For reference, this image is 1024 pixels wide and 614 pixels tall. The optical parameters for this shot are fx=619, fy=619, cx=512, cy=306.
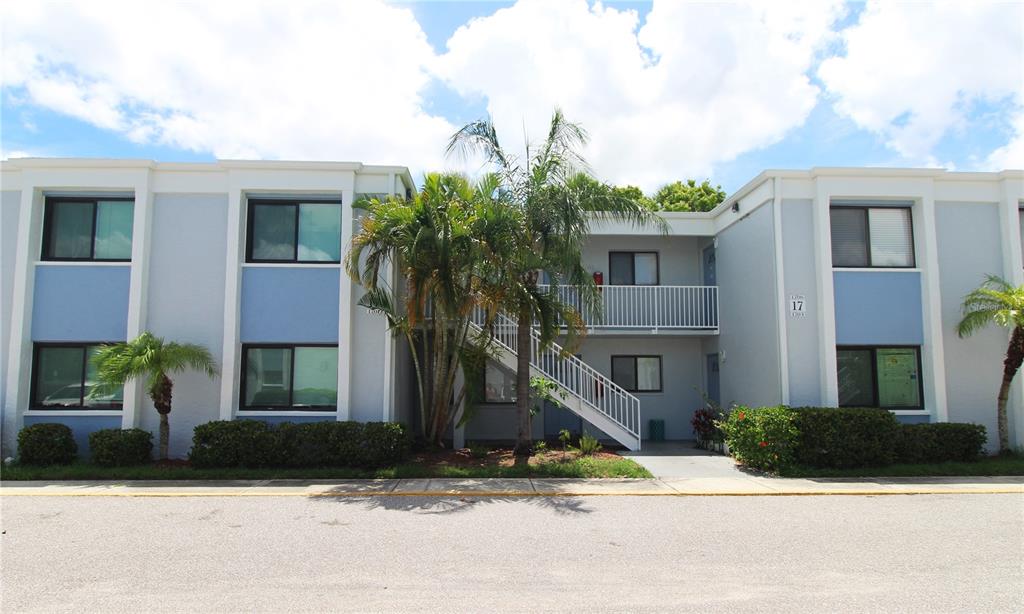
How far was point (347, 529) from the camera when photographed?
24.3 ft

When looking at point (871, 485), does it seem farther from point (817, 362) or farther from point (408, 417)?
point (408, 417)

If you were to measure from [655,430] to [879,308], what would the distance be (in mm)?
5970

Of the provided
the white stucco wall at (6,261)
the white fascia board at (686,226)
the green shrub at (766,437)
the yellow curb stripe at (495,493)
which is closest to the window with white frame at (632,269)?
the white fascia board at (686,226)

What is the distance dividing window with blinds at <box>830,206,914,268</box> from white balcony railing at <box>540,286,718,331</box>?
3223 mm

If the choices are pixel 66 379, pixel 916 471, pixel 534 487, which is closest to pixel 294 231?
pixel 66 379

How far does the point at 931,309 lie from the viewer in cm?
1244

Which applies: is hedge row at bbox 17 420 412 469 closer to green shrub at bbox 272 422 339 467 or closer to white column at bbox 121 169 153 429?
green shrub at bbox 272 422 339 467

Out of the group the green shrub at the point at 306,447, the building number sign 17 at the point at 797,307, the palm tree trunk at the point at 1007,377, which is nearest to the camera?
the green shrub at the point at 306,447

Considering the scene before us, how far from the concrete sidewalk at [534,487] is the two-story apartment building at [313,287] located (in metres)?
1.93

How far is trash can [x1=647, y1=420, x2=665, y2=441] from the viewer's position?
629 inches

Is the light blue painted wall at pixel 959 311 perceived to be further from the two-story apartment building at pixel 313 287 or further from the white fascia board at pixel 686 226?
the white fascia board at pixel 686 226

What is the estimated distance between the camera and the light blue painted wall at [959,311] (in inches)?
493

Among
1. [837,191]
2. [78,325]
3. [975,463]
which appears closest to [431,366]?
[78,325]

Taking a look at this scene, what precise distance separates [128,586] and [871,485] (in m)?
10.3
